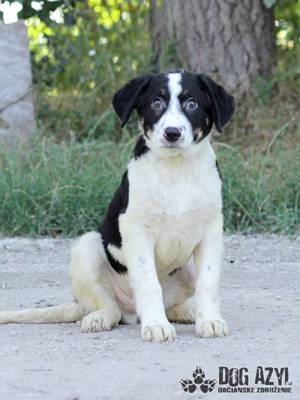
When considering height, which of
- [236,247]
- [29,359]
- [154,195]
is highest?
[154,195]

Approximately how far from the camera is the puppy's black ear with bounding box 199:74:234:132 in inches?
219

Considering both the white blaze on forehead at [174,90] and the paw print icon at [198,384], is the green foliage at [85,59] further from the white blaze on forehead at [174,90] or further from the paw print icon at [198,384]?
the paw print icon at [198,384]

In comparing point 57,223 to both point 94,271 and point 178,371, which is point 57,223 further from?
point 178,371

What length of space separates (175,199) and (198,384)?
4.25 feet

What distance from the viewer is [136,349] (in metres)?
5.03

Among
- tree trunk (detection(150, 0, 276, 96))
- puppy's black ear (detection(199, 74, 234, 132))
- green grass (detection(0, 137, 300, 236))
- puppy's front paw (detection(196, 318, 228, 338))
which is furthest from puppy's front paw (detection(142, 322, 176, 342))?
tree trunk (detection(150, 0, 276, 96))

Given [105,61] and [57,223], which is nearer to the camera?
[57,223]

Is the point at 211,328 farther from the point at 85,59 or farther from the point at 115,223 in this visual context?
the point at 85,59

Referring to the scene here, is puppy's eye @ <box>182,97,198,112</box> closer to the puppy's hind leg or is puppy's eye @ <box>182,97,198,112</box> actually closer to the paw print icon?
the puppy's hind leg

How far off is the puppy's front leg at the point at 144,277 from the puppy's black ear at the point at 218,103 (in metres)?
0.69

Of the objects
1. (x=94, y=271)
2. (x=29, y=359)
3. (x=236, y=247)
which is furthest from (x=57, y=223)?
(x=29, y=359)

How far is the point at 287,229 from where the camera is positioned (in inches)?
344

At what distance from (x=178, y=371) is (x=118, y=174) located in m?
4.94

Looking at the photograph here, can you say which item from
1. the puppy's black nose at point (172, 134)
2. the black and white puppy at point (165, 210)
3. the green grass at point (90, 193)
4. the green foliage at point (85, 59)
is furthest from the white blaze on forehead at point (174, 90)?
the green foliage at point (85, 59)
